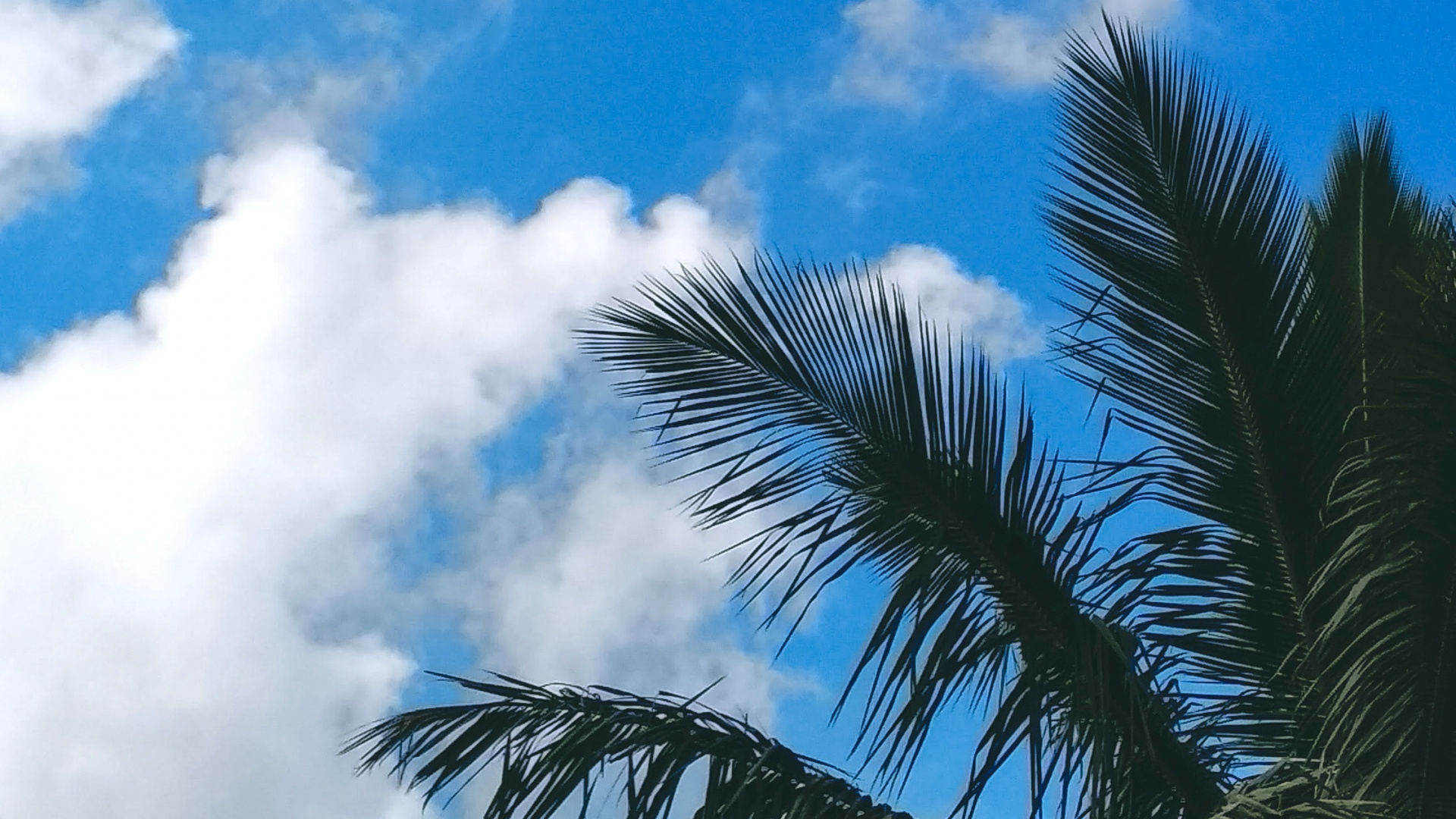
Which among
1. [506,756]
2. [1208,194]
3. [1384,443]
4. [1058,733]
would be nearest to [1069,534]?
[1058,733]

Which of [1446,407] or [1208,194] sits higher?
[1208,194]

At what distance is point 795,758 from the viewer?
15.6 feet

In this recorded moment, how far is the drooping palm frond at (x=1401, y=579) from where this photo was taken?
14.3 ft

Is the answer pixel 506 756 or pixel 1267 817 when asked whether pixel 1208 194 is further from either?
pixel 506 756

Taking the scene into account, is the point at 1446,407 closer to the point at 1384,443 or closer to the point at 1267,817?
the point at 1384,443

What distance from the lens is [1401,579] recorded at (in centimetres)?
445

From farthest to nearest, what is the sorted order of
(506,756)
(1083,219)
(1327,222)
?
(1327,222)
(1083,219)
(506,756)

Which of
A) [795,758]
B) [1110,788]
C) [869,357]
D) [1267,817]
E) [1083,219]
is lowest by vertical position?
[1267,817]

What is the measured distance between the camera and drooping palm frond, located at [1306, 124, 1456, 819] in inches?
172

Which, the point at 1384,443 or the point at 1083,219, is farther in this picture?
the point at 1083,219

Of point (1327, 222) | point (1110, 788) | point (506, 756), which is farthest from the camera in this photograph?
point (1327, 222)

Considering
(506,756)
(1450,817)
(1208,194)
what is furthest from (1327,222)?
(506,756)

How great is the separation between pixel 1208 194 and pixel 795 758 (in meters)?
2.06

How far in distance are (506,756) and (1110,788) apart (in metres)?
1.65
